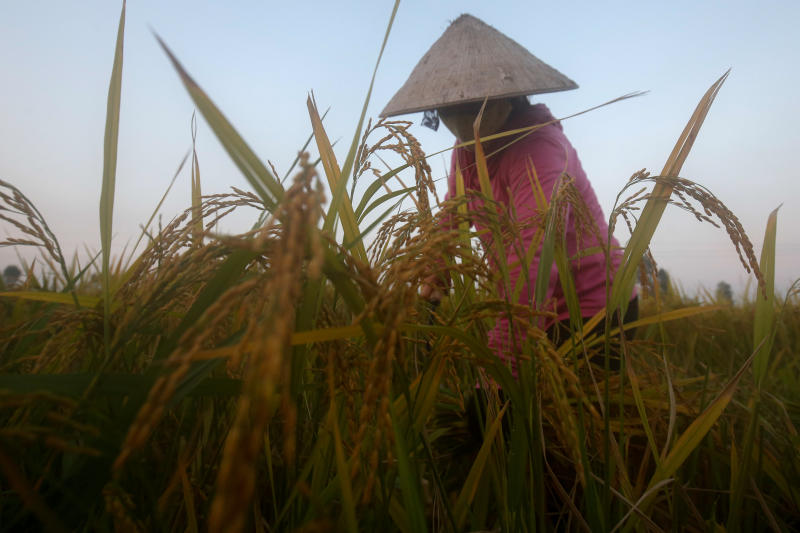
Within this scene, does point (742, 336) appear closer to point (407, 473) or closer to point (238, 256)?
point (407, 473)

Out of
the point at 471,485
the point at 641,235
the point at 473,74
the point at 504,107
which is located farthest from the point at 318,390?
the point at 504,107

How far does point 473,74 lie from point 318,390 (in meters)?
2.02

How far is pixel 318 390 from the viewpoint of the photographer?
84cm

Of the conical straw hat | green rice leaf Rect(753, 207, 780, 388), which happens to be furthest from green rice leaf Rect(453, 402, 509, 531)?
the conical straw hat

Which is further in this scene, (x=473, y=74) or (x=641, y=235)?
(x=473, y=74)

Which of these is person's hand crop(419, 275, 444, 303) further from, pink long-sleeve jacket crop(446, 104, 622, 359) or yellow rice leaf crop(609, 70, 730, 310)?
pink long-sleeve jacket crop(446, 104, 622, 359)

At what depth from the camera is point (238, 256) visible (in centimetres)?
45

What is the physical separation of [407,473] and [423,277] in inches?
10.9

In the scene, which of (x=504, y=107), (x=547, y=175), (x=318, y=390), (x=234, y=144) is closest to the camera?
(x=234, y=144)

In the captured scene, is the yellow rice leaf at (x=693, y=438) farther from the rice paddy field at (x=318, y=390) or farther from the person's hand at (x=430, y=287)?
the person's hand at (x=430, y=287)

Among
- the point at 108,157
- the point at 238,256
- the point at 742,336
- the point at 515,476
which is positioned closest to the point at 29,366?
the point at 108,157

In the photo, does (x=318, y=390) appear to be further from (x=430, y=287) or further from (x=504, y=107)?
(x=504, y=107)

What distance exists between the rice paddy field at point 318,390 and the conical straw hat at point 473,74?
1.38m

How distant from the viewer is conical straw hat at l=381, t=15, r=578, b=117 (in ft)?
7.24
